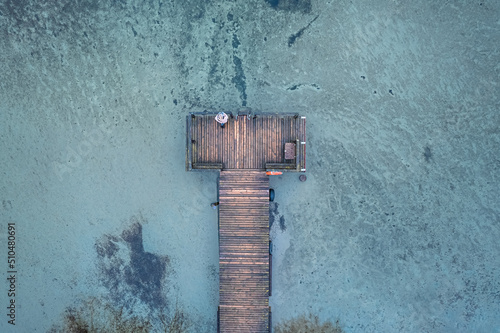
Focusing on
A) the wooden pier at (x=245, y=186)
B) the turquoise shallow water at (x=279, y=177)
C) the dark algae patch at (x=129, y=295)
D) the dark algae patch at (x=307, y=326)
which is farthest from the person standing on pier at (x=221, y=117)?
the dark algae patch at (x=307, y=326)

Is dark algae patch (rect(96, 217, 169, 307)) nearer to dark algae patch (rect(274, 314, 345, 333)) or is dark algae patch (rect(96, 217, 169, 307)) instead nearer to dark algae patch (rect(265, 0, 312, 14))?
dark algae patch (rect(274, 314, 345, 333))

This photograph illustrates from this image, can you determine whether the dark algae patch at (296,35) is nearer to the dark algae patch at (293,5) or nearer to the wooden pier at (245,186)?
the dark algae patch at (293,5)

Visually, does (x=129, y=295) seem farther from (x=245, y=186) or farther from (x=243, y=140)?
(x=243, y=140)

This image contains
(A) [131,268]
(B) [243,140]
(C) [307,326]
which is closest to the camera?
(B) [243,140]

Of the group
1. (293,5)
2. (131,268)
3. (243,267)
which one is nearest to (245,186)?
(243,267)

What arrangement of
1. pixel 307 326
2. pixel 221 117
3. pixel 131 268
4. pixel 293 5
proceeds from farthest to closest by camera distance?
pixel 131 268
pixel 307 326
pixel 293 5
pixel 221 117

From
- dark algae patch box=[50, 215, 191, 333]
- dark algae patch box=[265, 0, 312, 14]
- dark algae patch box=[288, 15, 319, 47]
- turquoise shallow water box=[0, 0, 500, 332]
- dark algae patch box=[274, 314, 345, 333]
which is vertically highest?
dark algae patch box=[265, 0, 312, 14]

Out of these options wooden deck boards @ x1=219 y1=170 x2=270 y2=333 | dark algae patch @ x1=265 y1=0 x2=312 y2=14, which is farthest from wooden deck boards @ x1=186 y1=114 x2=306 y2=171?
dark algae patch @ x1=265 y1=0 x2=312 y2=14
